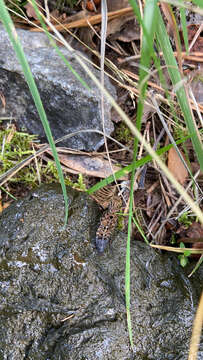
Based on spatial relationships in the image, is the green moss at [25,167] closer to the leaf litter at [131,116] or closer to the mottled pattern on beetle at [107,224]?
the leaf litter at [131,116]

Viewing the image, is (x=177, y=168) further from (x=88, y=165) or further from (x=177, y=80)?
(x=177, y=80)

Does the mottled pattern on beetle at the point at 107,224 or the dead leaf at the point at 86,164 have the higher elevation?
the dead leaf at the point at 86,164

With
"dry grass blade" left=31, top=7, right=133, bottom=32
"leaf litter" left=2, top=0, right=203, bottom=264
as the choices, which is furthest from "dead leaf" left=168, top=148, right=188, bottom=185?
"dry grass blade" left=31, top=7, right=133, bottom=32

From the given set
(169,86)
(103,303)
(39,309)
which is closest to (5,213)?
(39,309)

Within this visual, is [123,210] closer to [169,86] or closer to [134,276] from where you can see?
[134,276]

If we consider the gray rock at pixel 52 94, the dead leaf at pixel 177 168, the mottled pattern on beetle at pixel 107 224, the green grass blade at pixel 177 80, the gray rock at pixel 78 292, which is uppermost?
the green grass blade at pixel 177 80

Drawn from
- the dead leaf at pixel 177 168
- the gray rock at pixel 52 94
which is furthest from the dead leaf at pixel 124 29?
the dead leaf at pixel 177 168
